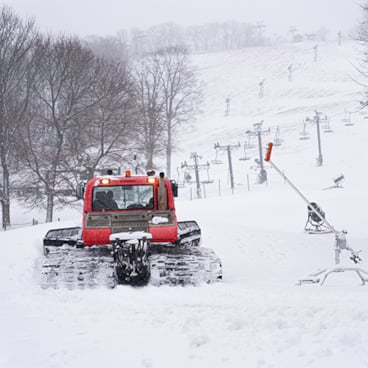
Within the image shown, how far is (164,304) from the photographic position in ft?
28.1

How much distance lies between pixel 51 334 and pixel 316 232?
1501 cm

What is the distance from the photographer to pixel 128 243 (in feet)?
32.3

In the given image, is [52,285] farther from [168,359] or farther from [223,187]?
[223,187]

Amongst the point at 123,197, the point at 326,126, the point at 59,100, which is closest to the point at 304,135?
the point at 326,126

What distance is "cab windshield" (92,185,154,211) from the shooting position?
1206cm

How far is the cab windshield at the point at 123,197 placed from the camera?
39.6ft

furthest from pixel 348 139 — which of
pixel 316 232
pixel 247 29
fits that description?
pixel 247 29

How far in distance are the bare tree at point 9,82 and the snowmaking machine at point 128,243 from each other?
59.1ft

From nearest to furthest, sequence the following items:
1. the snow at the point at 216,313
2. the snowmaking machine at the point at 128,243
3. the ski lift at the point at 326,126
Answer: the snow at the point at 216,313 → the snowmaking machine at the point at 128,243 → the ski lift at the point at 326,126

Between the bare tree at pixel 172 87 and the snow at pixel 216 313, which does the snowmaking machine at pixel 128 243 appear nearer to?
the snow at pixel 216 313

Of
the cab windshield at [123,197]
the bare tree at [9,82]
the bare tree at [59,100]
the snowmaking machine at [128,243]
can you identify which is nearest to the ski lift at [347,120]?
the bare tree at [59,100]

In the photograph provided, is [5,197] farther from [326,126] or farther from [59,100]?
[326,126]

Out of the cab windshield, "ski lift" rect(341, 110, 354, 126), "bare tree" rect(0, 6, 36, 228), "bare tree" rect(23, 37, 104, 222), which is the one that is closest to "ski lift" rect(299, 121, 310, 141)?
"ski lift" rect(341, 110, 354, 126)

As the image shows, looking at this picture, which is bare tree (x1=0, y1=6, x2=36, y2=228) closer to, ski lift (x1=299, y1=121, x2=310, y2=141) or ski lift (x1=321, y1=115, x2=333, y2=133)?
ski lift (x1=299, y1=121, x2=310, y2=141)
